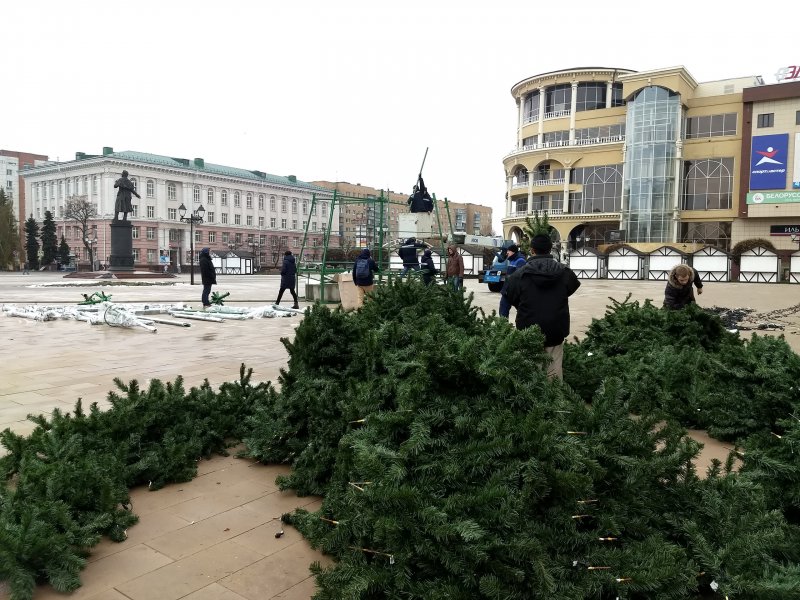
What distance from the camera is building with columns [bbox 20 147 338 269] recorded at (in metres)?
78.7

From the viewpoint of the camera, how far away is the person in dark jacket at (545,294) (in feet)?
16.4

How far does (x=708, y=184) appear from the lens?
55219 millimetres

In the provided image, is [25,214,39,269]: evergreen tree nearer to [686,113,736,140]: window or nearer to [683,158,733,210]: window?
[683,158,733,210]: window

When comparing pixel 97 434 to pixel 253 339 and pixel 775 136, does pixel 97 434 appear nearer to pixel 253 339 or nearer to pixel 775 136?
pixel 253 339

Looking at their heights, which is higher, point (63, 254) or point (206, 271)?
point (63, 254)

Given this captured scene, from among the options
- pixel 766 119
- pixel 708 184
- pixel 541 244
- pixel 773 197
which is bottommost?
pixel 541 244

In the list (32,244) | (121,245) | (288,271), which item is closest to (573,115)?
(121,245)

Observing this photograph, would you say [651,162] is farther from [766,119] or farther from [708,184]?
[766,119]

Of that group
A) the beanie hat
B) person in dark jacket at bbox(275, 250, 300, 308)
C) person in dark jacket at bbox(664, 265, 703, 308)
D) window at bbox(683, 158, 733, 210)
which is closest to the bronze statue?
person in dark jacket at bbox(275, 250, 300, 308)

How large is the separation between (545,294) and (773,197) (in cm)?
5568

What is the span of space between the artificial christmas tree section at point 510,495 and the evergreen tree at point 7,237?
242 ft

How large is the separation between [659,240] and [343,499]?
58766mm

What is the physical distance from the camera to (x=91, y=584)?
2.71m

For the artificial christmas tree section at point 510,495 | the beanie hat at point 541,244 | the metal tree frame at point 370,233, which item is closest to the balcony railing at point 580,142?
the metal tree frame at point 370,233
